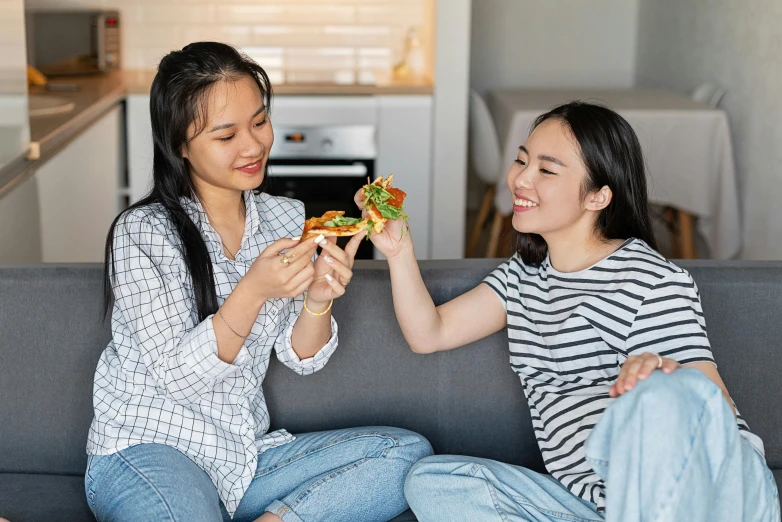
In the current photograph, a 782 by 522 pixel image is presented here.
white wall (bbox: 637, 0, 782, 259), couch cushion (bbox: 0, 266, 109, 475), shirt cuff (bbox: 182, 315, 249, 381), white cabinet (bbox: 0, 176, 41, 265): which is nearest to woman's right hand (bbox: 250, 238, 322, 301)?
shirt cuff (bbox: 182, 315, 249, 381)

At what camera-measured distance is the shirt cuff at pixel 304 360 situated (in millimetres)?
1823

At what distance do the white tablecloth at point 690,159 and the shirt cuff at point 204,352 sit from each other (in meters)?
2.46

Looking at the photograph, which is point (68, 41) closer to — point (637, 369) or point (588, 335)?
point (588, 335)

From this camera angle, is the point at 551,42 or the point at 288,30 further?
the point at 551,42

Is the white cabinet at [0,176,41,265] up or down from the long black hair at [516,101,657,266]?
down

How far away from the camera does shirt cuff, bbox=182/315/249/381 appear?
5.17 feet

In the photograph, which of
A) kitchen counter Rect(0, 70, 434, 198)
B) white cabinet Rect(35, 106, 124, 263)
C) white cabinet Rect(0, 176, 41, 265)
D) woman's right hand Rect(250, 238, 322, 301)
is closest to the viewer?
woman's right hand Rect(250, 238, 322, 301)

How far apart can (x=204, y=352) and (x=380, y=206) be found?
40 centimetres

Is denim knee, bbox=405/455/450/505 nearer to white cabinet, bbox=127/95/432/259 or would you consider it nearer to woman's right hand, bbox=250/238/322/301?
woman's right hand, bbox=250/238/322/301

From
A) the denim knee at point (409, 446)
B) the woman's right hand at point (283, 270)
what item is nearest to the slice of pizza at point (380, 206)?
the woman's right hand at point (283, 270)

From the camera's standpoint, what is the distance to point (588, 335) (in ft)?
5.66

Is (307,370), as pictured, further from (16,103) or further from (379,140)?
(379,140)

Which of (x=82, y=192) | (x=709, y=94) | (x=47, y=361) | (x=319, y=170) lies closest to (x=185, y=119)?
(x=47, y=361)

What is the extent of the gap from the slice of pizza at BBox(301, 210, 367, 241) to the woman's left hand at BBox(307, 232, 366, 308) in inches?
0.8
